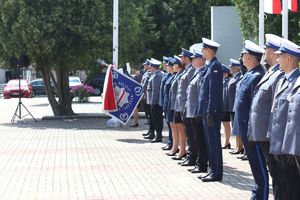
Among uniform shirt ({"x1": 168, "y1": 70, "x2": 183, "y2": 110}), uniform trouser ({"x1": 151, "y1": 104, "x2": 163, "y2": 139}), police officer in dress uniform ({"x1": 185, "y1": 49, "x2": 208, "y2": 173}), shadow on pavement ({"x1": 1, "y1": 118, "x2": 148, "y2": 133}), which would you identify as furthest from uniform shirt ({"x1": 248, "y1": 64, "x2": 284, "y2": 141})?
shadow on pavement ({"x1": 1, "y1": 118, "x2": 148, "y2": 133})

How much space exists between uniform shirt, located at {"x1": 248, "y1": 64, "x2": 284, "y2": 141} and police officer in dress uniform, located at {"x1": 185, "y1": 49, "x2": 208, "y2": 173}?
3.24 meters

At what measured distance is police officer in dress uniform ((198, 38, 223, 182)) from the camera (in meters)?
9.36

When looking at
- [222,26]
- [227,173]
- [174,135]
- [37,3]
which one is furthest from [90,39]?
[227,173]

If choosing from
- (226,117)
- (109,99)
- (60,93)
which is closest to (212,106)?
(226,117)

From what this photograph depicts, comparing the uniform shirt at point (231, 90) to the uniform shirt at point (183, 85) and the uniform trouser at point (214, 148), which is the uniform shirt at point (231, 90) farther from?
the uniform trouser at point (214, 148)

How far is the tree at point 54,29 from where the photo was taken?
21766 millimetres

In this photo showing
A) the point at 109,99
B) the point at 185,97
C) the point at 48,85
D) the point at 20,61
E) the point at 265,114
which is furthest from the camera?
Result: the point at 48,85

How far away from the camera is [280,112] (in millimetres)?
6051

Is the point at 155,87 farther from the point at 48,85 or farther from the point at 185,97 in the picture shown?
the point at 48,85

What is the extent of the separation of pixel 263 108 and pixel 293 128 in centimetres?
114

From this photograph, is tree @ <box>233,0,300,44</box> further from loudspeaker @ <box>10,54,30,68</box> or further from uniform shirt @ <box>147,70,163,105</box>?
uniform shirt @ <box>147,70,163,105</box>

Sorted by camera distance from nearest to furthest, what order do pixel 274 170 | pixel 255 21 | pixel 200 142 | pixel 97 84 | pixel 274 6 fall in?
pixel 274 170 → pixel 200 142 → pixel 274 6 → pixel 255 21 → pixel 97 84

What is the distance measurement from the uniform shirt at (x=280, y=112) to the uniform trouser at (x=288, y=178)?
0.22 m

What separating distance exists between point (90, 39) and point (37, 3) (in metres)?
2.45
